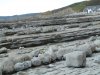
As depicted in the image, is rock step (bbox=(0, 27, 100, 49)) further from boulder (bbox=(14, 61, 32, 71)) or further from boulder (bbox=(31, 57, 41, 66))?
boulder (bbox=(14, 61, 32, 71))

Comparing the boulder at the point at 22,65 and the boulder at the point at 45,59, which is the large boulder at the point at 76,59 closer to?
the boulder at the point at 45,59

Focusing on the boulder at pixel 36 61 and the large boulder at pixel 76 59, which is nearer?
the large boulder at pixel 76 59

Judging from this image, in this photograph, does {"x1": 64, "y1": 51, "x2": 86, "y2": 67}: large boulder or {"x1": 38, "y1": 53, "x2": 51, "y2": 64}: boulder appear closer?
{"x1": 64, "y1": 51, "x2": 86, "y2": 67}: large boulder

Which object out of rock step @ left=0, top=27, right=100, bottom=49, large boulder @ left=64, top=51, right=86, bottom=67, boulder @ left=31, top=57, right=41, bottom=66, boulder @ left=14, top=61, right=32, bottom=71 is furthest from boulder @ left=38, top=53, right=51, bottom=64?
rock step @ left=0, top=27, right=100, bottom=49

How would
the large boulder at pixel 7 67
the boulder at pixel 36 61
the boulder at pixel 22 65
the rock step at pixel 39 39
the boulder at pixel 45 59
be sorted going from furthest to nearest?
the rock step at pixel 39 39
the boulder at pixel 45 59
the boulder at pixel 36 61
the boulder at pixel 22 65
the large boulder at pixel 7 67

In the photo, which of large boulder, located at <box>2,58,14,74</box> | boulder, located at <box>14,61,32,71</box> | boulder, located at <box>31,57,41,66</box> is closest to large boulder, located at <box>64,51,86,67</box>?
boulder, located at <box>31,57,41,66</box>

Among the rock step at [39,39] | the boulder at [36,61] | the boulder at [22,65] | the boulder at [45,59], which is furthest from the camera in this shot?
the rock step at [39,39]

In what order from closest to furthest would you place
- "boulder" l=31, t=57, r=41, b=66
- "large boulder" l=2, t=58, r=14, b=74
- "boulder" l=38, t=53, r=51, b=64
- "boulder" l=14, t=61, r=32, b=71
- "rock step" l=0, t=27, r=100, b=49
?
"large boulder" l=2, t=58, r=14, b=74
"boulder" l=14, t=61, r=32, b=71
"boulder" l=31, t=57, r=41, b=66
"boulder" l=38, t=53, r=51, b=64
"rock step" l=0, t=27, r=100, b=49

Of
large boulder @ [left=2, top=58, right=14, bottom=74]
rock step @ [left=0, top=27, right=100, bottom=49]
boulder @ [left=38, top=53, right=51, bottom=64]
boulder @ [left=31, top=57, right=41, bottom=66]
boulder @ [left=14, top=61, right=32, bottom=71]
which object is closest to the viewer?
large boulder @ [left=2, top=58, right=14, bottom=74]

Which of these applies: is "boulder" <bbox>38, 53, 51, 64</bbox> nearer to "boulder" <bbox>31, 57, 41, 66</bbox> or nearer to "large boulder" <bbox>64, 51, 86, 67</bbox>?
"boulder" <bbox>31, 57, 41, 66</bbox>

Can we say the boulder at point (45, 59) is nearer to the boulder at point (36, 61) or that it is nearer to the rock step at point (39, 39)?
the boulder at point (36, 61)

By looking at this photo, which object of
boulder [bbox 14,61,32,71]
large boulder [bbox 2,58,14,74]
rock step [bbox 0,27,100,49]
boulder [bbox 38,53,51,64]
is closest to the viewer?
large boulder [bbox 2,58,14,74]

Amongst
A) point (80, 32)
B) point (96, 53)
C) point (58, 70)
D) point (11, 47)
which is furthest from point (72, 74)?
point (80, 32)

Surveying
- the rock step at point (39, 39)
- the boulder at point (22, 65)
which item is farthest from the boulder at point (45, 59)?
the rock step at point (39, 39)
